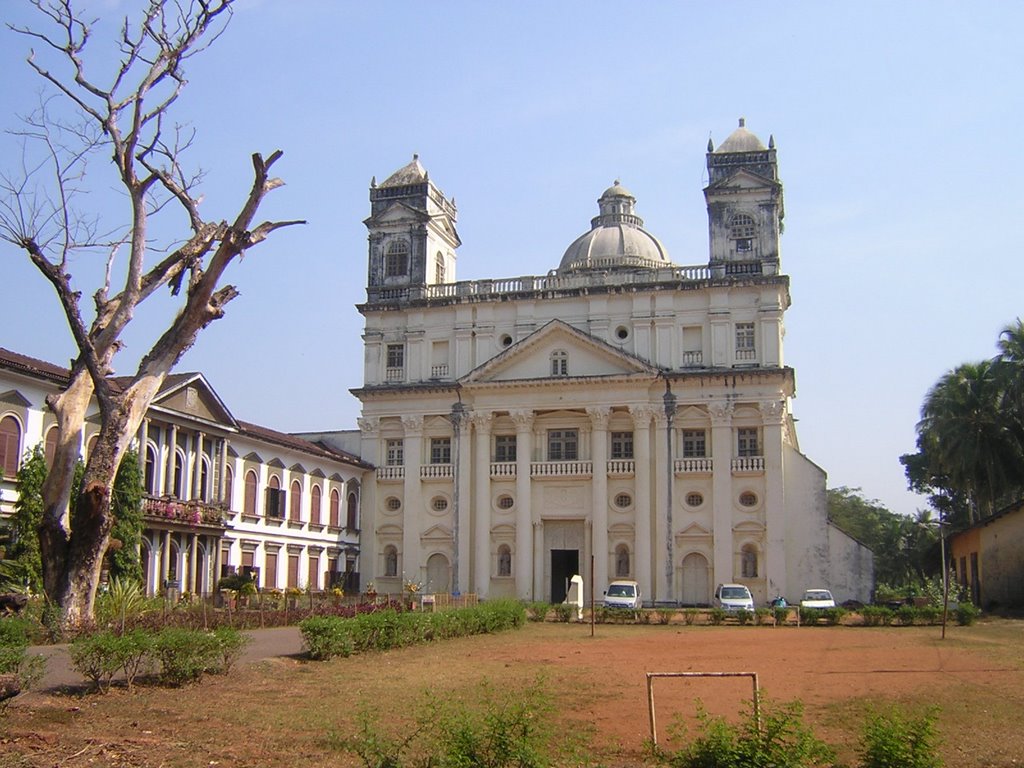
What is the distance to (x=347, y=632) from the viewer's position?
19062 mm

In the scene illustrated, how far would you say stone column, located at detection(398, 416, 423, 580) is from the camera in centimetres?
4691

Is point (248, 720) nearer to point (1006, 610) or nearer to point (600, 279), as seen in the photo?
point (1006, 610)

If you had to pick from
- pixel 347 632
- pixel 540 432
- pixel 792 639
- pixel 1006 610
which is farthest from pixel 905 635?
pixel 540 432

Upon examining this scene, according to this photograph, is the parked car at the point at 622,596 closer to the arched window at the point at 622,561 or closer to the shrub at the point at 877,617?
the arched window at the point at 622,561

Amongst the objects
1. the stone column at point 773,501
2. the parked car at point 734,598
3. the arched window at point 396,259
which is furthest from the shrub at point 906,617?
the arched window at point 396,259

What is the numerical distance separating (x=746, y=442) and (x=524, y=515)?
9.54 meters

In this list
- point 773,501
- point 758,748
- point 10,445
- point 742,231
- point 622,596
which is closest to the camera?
point 758,748

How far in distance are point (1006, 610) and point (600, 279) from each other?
2025 centimetres

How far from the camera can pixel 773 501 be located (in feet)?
140

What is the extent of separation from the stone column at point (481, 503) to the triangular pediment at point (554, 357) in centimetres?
203

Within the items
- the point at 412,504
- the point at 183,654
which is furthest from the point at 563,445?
the point at 183,654

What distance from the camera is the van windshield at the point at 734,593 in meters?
36.8

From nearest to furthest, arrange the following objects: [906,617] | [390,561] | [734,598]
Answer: [906,617], [734,598], [390,561]

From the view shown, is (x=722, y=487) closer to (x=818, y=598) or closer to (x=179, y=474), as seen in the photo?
(x=818, y=598)
